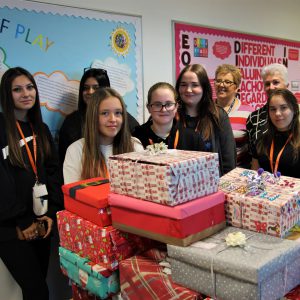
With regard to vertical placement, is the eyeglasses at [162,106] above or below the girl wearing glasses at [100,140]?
above

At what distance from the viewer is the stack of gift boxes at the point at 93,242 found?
1.25 m

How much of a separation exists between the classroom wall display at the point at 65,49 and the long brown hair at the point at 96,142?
761 millimetres

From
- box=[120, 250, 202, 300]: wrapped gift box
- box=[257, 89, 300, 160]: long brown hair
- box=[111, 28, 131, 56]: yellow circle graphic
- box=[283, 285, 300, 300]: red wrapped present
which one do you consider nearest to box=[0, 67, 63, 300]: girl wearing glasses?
box=[111, 28, 131, 56]: yellow circle graphic

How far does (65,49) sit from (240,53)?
72.6 inches

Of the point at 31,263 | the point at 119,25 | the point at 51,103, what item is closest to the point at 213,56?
the point at 119,25

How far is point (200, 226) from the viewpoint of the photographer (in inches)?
44.9

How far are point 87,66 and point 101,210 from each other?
151 cm

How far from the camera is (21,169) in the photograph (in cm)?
200

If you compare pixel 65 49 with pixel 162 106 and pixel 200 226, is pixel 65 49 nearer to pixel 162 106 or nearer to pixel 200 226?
pixel 162 106

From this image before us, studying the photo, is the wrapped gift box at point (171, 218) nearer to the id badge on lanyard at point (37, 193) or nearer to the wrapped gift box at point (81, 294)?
the wrapped gift box at point (81, 294)

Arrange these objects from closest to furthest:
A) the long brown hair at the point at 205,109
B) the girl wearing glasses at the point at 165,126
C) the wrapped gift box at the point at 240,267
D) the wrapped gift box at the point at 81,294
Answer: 1. the wrapped gift box at the point at 240,267
2. the wrapped gift box at the point at 81,294
3. the girl wearing glasses at the point at 165,126
4. the long brown hair at the point at 205,109

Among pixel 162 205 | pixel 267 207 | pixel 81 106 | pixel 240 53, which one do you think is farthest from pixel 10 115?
pixel 240 53

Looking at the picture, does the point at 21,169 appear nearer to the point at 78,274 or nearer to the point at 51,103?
the point at 51,103

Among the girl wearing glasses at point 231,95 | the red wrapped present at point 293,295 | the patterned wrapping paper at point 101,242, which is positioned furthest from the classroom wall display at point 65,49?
the red wrapped present at point 293,295
